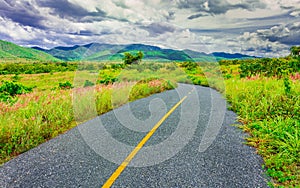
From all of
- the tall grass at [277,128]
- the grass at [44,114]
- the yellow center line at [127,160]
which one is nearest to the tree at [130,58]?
the grass at [44,114]

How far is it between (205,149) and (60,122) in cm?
445

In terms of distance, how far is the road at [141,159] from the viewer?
11.8 ft

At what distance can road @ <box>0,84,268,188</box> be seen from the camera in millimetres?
3592

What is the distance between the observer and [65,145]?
5293mm

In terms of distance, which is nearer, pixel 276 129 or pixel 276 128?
pixel 276 129

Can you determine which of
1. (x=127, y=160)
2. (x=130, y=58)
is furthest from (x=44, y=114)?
(x=130, y=58)

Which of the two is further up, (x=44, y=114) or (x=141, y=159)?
(x=44, y=114)

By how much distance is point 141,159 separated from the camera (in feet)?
14.4

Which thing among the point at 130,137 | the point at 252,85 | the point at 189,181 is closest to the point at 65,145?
the point at 130,137

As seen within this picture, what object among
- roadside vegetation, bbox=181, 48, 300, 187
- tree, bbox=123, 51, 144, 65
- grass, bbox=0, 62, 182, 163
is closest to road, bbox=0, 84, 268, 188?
roadside vegetation, bbox=181, 48, 300, 187

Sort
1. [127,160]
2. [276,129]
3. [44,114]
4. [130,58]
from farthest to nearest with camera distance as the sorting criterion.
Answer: [130,58] → [44,114] → [276,129] → [127,160]

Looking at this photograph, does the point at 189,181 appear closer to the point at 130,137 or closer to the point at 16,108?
the point at 130,137

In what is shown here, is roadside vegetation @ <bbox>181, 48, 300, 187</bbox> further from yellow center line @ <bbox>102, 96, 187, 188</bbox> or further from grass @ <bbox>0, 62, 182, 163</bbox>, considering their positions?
grass @ <bbox>0, 62, 182, 163</bbox>

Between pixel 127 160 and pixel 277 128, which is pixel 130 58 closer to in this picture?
pixel 277 128
